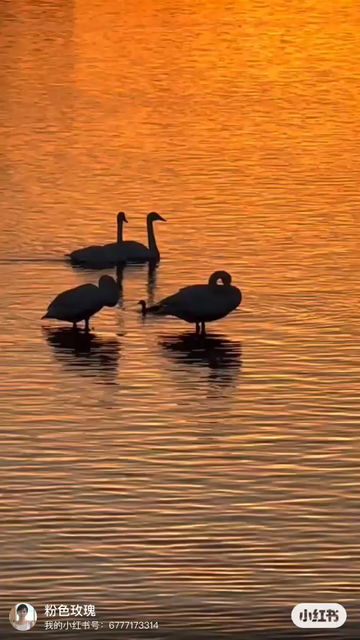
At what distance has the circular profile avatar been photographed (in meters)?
15.5

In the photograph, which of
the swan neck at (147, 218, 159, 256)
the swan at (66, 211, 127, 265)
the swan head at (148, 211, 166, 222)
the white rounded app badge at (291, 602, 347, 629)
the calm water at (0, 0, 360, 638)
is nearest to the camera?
the white rounded app badge at (291, 602, 347, 629)

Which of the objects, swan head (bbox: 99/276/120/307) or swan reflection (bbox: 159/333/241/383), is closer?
swan reflection (bbox: 159/333/241/383)

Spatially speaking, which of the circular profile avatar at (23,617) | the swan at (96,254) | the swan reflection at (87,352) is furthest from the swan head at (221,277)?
the circular profile avatar at (23,617)

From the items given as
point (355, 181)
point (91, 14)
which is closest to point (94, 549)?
point (355, 181)

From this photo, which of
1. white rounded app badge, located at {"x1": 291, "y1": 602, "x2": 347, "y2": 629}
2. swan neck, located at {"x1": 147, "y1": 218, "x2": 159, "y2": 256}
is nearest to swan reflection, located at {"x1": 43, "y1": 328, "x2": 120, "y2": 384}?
swan neck, located at {"x1": 147, "y1": 218, "x2": 159, "y2": 256}

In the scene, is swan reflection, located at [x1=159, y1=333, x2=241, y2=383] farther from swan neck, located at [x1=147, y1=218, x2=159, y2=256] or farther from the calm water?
swan neck, located at [x1=147, y1=218, x2=159, y2=256]

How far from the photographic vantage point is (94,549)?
56.6 feet

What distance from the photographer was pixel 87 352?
2516cm

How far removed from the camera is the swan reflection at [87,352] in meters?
24.1

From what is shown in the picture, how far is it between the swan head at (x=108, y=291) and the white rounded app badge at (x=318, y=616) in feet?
34.9

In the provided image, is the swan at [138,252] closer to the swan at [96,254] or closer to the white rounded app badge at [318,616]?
the swan at [96,254]

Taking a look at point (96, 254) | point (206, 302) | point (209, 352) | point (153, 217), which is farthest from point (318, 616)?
point (153, 217)

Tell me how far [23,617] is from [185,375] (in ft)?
28.3

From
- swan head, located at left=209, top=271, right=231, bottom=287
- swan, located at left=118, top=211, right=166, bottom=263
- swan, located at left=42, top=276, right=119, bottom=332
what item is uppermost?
swan head, located at left=209, top=271, right=231, bottom=287
